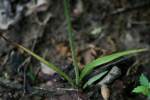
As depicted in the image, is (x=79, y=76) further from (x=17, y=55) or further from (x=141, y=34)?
(x=141, y=34)

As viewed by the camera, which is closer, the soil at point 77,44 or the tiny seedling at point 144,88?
the tiny seedling at point 144,88

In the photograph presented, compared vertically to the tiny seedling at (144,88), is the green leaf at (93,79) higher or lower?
higher

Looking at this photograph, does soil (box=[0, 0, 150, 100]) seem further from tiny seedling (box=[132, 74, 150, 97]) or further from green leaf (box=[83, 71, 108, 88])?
tiny seedling (box=[132, 74, 150, 97])

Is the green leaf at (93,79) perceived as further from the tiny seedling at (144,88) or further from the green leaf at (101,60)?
the tiny seedling at (144,88)

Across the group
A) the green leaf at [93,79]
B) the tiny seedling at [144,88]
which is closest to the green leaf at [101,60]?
the green leaf at [93,79]

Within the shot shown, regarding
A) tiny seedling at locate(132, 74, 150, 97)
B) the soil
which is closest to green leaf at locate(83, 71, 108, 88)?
the soil

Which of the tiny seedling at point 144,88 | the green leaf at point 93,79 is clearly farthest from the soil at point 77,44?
the tiny seedling at point 144,88

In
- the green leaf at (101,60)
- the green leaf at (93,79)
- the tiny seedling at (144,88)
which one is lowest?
Answer: the tiny seedling at (144,88)

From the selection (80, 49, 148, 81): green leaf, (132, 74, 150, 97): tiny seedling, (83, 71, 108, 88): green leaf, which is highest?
(80, 49, 148, 81): green leaf

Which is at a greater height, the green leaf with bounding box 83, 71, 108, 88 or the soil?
the soil
